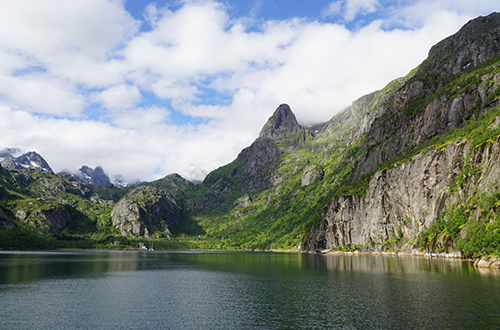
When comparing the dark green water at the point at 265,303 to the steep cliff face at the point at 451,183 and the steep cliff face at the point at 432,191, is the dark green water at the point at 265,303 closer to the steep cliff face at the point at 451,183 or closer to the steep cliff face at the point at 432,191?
the steep cliff face at the point at 451,183

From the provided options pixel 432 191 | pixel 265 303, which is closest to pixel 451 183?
pixel 432 191

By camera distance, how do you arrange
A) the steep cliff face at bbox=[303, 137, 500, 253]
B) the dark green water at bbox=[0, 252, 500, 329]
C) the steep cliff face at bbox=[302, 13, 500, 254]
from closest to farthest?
the dark green water at bbox=[0, 252, 500, 329]
the steep cliff face at bbox=[302, 13, 500, 254]
the steep cliff face at bbox=[303, 137, 500, 253]

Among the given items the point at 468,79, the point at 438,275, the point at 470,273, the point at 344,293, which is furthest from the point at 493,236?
the point at 468,79

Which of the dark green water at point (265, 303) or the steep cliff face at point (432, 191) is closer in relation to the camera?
the dark green water at point (265, 303)

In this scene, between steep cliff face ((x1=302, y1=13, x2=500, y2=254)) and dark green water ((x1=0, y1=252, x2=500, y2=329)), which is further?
steep cliff face ((x1=302, y1=13, x2=500, y2=254))

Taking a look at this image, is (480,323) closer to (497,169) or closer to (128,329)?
(128,329)

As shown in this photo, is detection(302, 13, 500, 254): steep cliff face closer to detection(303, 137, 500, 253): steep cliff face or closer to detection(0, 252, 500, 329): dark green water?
detection(303, 137, 500, 253): steep cliff face

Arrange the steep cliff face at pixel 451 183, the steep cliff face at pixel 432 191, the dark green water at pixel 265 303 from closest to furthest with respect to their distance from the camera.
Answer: the dark green water at pixel 265 303
the steep cliff face at pixel 451 183
the steep cliff face at pixel 432 191

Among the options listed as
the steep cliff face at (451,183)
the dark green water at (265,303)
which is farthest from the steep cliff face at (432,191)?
the dark green water at (265,303)

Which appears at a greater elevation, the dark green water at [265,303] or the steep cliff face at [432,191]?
the steep cliff face at [432,191]

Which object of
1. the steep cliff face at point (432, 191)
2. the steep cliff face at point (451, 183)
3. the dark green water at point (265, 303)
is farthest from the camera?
the steep cliff face at point (432, 191)

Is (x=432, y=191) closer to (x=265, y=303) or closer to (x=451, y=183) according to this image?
(x=451, y=183)

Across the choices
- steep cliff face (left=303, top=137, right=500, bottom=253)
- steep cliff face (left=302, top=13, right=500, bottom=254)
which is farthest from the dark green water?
steep cliff face (left=303, top=137, right=500, bottom=253)

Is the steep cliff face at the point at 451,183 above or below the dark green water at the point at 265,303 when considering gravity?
above
